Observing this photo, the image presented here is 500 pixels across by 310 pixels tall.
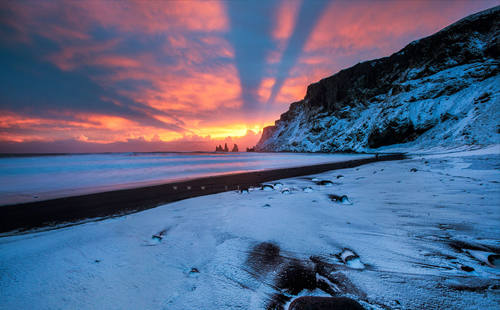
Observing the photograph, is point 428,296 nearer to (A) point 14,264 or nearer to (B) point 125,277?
(B) point 125,277

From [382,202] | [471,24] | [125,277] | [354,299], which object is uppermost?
[471,24]

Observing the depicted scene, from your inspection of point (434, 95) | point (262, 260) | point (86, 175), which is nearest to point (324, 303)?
point (262, 260)

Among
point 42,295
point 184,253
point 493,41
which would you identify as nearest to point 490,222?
point 184,253

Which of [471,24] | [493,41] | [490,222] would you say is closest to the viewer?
[490,222]

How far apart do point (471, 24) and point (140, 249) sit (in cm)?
6297

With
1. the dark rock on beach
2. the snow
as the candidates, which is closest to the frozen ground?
the dark rock on beach

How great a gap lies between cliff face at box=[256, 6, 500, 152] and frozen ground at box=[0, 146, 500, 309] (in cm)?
2899

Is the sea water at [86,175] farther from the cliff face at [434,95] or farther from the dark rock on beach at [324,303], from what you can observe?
the cliff face at [434,95]

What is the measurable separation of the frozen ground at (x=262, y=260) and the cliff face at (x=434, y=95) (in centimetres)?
2899

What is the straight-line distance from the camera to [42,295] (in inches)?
52.7

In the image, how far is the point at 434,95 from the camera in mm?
34438

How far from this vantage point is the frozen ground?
125cm

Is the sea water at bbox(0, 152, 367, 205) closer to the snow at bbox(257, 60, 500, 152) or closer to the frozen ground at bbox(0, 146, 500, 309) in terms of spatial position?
the frozen ground at bbox(0, 146, 500, 309)

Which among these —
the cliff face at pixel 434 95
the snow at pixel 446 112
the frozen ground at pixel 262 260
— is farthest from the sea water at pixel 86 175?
the cliff face at pixel 434 95
